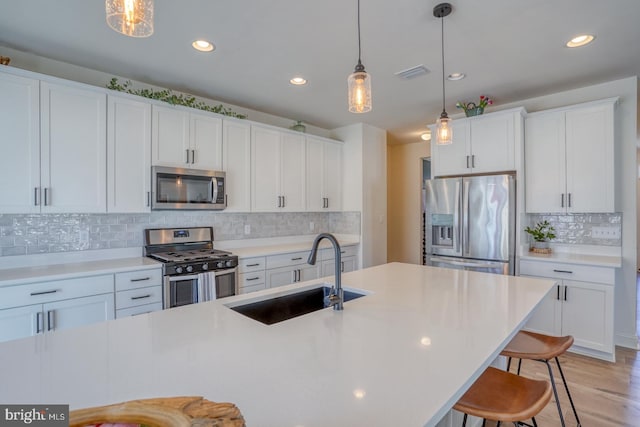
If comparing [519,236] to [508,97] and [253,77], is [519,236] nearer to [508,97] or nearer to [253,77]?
[508,97]

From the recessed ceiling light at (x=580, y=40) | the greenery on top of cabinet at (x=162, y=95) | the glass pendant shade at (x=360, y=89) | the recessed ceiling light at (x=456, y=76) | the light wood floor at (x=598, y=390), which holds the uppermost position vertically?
the recessed ceiling light at (x=580, y=40)

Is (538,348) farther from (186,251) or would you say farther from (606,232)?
(186,251)

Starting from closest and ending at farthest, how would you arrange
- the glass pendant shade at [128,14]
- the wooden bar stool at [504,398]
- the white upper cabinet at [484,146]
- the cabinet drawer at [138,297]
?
the glass pendant shade at [128,14], the wooden bar stool at [504,398], the cabinet drawer at [138,297], the white upper cabinet at [484,146]

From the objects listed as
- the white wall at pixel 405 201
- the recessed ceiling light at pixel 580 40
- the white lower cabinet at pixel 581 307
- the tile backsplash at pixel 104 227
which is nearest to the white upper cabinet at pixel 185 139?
the tile backsplash at pixel 104 227

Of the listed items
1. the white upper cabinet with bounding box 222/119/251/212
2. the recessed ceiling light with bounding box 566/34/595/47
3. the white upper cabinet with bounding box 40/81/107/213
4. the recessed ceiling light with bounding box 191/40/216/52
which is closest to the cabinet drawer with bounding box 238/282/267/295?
the white upper cabinet with bounding box 222/119/251/212

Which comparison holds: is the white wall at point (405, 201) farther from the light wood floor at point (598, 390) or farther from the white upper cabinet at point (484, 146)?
the light wood floor at point (598, 390)

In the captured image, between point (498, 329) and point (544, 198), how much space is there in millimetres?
2799

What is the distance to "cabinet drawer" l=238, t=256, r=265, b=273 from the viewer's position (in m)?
3.26

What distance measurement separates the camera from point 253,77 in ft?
10.1

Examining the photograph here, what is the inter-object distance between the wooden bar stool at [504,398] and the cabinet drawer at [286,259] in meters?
2.43

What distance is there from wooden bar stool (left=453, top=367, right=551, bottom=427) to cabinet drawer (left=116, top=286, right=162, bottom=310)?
231 cm

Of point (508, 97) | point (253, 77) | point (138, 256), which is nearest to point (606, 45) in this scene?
point (508, 97)

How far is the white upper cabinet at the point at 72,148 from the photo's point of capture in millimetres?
2414

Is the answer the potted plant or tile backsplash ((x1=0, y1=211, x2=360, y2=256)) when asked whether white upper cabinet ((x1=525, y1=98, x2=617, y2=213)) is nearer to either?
the potted plant
